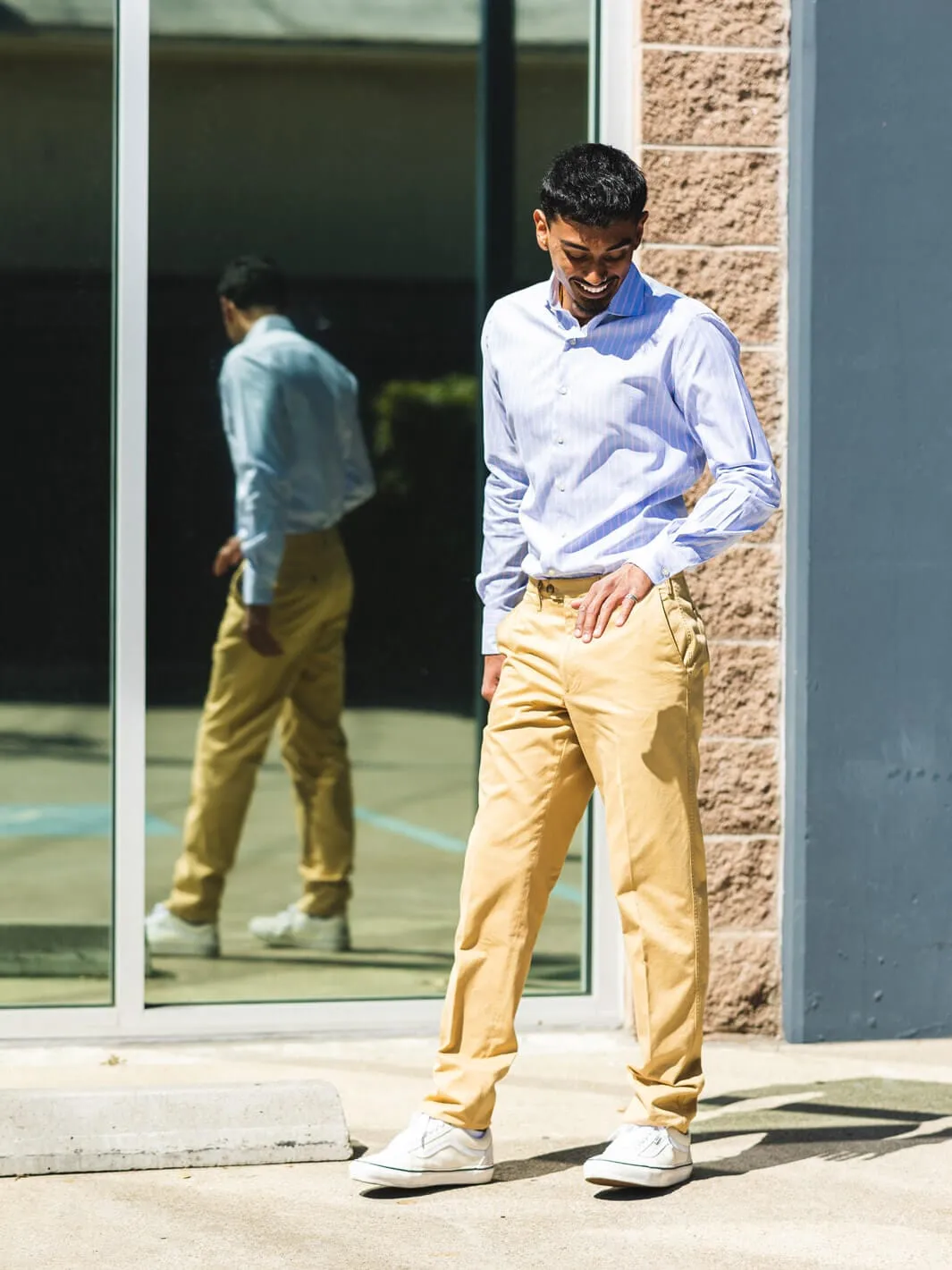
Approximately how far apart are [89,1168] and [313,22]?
3.03m

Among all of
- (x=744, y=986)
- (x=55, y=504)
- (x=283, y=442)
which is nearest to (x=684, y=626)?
(x=744, y=986)

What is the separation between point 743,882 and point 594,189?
2.12 meters

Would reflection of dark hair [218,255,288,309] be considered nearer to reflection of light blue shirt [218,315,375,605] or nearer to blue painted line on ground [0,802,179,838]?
reflection of light blue shirt [218,315,375,605]

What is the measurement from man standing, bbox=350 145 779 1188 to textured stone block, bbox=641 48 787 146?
4.37 ft

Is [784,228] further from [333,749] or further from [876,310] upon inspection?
[333,749]

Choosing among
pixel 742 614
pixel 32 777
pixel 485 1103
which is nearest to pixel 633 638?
pixel 485 1103

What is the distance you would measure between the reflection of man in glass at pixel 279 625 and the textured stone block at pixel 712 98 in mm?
1089

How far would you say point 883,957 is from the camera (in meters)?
5.28

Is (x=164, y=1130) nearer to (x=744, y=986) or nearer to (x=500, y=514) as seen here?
(x=500, y=514)

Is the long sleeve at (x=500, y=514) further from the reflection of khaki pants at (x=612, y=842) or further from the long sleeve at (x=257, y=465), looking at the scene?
the long sleeve at (x=257, y=465)

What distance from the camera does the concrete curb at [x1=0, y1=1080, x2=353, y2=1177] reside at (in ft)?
13.3

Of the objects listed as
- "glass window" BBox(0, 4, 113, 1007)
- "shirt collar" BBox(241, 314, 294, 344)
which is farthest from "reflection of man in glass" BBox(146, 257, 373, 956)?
"glass window" BBox(0, 4, 113, 1007)

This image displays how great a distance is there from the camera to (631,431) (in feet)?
13.0

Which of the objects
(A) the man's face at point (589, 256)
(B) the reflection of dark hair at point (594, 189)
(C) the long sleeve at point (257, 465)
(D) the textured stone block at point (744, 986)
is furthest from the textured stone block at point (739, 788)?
(B) the reflection of dark hair at point (594, 189)
